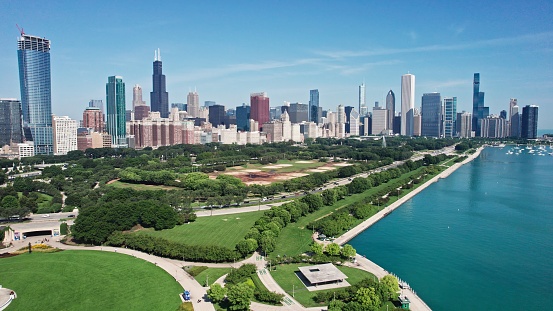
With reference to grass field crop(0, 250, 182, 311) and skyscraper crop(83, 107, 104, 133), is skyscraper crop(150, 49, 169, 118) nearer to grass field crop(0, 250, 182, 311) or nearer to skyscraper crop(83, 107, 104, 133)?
skyscraper crop(83, 107, 104, 133)

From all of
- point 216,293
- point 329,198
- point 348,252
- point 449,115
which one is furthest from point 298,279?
point 449,115

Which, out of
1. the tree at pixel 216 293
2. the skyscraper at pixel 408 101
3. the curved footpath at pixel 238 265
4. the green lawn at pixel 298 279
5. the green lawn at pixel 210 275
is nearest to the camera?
Answer: the tree at pixel 216 293

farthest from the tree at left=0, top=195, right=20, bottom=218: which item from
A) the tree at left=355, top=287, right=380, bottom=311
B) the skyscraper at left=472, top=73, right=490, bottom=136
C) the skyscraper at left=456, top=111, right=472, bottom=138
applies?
the skyscraper at left=472, top=73, right=490, bottom=136

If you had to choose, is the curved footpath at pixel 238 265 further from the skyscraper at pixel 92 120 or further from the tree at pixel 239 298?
the skyscraper at pixel 92 120

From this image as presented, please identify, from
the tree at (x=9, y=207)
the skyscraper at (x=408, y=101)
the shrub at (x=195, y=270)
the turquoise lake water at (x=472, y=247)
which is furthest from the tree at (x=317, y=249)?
the skyscraper at (x=408, y=101)

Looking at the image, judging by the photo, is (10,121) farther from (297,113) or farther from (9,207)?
(297,113)

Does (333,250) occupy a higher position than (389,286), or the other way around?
(333,250)
